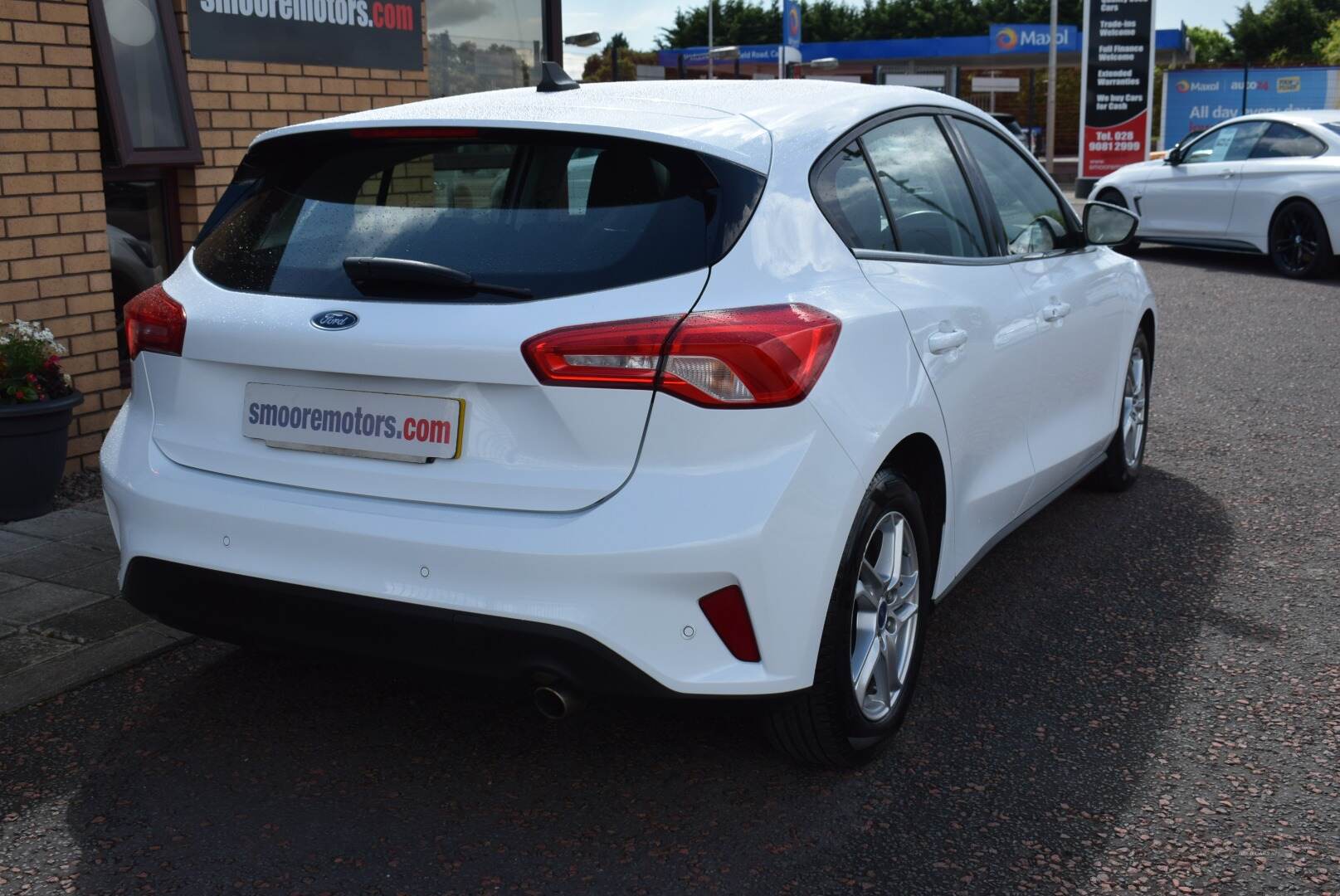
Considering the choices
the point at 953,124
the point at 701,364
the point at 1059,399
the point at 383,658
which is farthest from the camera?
the point at 1059,399

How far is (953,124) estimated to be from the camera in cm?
447

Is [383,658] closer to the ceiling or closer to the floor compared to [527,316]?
closer to the floor

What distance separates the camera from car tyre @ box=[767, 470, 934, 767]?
3.19 m

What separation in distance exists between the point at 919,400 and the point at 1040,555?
6.65 feet

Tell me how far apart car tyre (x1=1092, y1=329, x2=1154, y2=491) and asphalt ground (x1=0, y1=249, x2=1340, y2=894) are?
3.81 ft

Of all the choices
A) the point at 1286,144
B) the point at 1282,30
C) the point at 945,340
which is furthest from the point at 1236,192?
the point at 1282,30

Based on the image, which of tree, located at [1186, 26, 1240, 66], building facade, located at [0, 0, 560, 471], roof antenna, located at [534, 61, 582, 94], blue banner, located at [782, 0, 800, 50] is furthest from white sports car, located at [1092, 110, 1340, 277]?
tree, located at [1186, 26, 1240, 66]

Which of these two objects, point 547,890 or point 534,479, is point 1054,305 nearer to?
point 534,479

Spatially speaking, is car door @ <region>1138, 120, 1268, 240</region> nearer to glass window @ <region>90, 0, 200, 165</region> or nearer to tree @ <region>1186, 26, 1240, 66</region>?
glass window @ <region>90, 0, 200, 165</region>

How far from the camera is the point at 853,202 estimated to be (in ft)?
11.7

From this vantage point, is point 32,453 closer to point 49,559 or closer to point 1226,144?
point 49,559

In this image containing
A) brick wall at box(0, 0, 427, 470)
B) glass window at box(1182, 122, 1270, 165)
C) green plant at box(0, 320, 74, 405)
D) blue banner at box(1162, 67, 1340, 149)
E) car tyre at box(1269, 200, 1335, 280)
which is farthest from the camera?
blue banner at box(1162, 67, 1340, 149)

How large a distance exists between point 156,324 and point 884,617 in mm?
1855

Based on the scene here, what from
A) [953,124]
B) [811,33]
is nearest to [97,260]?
[953,124]
